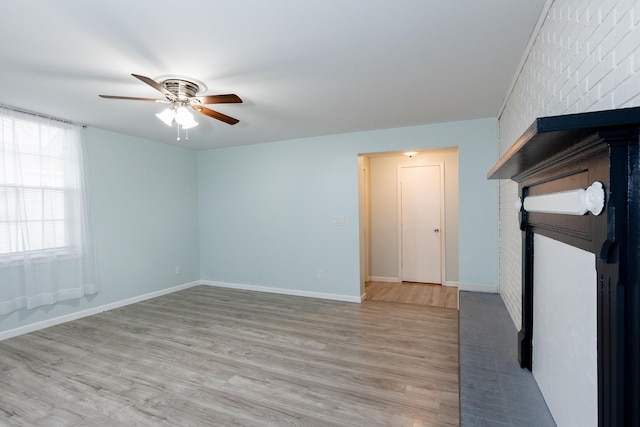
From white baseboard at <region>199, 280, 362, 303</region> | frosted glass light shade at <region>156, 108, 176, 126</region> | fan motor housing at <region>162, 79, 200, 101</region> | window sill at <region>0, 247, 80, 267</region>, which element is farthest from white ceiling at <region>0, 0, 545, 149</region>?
white baseboard at <region>199, 280, 362, 303</region>

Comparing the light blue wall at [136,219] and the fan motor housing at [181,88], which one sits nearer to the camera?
the fan motor housing at [181,88]

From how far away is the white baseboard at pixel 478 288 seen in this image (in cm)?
377

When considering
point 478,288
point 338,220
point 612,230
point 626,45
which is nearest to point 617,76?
point 626,45

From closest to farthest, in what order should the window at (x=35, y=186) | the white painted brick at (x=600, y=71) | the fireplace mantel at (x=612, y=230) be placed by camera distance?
the fireplace mantel at (x=612, y=230)
the white painted brick at (x=600, y=71)
the window at (x=35, y=186)

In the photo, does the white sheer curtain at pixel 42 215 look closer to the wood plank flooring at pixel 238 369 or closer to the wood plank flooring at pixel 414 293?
the wood plank flooring at pixel 238 369

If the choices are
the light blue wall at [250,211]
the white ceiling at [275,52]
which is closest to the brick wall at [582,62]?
the white ceiling at [275,52]

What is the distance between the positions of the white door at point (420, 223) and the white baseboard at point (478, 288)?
4.82 feet

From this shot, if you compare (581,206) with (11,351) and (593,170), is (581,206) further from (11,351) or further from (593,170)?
(11,351)

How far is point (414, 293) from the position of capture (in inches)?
190

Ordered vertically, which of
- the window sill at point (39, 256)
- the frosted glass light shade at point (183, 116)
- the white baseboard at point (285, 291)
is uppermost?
the frosted glass light shade at point (183, 116)

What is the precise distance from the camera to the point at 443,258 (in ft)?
17.4

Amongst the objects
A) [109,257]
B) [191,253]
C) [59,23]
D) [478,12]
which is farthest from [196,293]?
[478,12]

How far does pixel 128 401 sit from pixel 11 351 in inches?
69.9

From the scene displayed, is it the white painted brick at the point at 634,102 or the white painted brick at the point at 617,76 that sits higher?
the white painted brick at the point at 617,76
